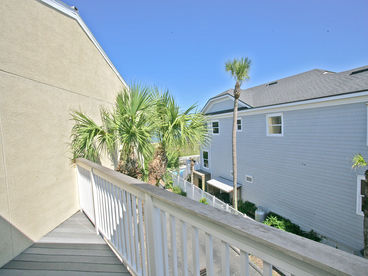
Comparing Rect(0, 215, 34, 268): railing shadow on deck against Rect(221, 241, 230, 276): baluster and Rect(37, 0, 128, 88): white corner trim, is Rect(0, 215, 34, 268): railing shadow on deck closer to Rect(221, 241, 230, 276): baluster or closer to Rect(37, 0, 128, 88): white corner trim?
Rect(221, 241, 230, 276): baluster

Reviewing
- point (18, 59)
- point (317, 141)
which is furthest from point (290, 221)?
point (18, 59)

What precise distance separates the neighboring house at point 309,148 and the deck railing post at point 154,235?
12.3ft

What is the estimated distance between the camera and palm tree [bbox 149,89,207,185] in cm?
378

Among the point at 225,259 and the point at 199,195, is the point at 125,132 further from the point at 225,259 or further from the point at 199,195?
the point at 199,195

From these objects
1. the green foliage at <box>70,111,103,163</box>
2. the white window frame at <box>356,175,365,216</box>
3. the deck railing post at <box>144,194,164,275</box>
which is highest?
the green foliage at <box>70,111,103,163</box>

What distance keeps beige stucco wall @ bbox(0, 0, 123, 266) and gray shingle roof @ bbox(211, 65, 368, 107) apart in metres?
8.93

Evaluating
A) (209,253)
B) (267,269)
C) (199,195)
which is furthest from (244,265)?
(199,195)

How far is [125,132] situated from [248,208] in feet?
31.6

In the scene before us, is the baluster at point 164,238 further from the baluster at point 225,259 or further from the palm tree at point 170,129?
the palm tree at point 170,129

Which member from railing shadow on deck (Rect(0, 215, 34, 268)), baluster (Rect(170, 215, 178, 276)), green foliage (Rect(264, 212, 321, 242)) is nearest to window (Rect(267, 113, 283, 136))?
green foliage (Rect(264, 212, 321, 242))

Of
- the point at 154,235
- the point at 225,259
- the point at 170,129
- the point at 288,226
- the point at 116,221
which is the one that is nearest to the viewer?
the point at 225,259

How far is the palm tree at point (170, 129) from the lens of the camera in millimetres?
3779

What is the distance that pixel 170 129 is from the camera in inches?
147

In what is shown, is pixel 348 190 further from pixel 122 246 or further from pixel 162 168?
pixel 122 246
